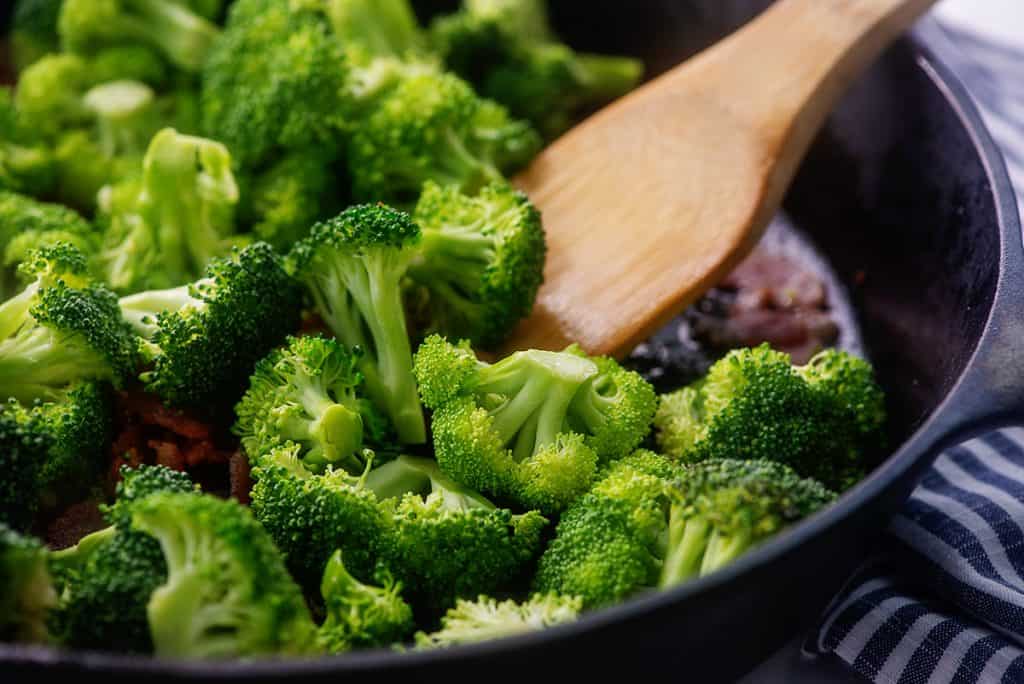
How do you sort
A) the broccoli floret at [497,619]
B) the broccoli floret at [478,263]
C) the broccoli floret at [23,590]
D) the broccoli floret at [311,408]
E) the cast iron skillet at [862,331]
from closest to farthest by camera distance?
the cast iron skillet at [862,331] < the broccoli floret at [23,590] < the broccoli floret at [497,619] < the broccoli floret at [311,408] < the broccoli floret at [478,263]

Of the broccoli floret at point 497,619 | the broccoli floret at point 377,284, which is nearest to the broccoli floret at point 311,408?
the broccoli floret at point 377,284

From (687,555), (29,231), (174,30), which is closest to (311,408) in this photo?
(687,555)

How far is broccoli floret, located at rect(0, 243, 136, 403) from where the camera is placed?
1.69 m

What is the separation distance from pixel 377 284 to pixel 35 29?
5.25 feet

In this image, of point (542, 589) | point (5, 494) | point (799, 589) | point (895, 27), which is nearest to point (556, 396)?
point (542, 589)

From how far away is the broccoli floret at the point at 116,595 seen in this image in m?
1.35

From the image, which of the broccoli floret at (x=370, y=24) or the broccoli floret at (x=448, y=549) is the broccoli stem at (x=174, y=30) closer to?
the broccoli floret at (x=370, y=24)

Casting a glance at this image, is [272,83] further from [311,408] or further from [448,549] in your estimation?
[448,549]

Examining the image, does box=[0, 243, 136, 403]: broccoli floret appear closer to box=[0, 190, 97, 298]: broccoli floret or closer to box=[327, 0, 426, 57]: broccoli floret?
box=[0, 190, 97, 298]: broccoli floret

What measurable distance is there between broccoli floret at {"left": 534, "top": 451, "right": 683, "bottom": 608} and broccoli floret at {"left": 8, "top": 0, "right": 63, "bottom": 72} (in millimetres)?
2063

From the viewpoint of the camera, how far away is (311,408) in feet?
5.58

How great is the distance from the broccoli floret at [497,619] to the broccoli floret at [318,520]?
178 mm

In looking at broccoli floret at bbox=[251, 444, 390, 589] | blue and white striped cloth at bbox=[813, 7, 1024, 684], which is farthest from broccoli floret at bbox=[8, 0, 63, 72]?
blue and white striped cloth at bbox=[813, 7, 1024, 684]

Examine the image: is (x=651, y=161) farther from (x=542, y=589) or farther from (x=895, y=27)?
(x=542, y=589)
